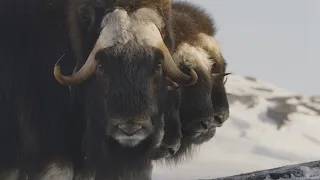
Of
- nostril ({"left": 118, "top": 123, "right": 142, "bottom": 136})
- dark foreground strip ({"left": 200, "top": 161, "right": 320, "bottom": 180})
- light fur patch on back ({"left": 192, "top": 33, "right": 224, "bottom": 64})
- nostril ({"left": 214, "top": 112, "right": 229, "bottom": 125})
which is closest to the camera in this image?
dark foreground strip ({"left": 200, "top": 161, "right": 320, "bottom": 180})

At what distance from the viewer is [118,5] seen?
189 inches

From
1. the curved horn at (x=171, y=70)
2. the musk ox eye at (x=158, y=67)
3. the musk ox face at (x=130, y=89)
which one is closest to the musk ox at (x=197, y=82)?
the curved horn at (x=171, y=70)

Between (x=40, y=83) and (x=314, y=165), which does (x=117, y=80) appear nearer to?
(x=40, y=83)

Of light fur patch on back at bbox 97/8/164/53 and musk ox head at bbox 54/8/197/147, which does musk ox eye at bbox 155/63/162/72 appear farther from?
light fur patch on back at bbox 97/8/164/53

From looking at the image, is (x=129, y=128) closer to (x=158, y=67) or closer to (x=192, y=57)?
(x=158, y=67)

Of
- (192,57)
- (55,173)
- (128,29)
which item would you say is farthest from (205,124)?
(128,29)

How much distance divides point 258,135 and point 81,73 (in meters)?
9.76

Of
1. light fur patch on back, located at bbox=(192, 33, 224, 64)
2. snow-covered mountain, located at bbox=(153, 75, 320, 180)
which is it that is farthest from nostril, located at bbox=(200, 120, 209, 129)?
snow-covered mountain, located at bbox=(153, 75, 320, 180)

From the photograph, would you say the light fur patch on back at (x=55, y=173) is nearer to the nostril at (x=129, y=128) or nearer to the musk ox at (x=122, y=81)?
the musk ox at (x=122, y=81)

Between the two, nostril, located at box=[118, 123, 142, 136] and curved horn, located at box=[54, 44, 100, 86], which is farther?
curved horn, located at box=[54, 44, 100, 86]

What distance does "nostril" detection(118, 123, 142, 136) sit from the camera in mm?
4430

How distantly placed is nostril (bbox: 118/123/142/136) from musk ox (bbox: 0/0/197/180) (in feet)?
0.46

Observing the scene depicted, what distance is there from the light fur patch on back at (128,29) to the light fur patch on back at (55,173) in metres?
1.10

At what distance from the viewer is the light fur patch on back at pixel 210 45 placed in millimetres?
7031
